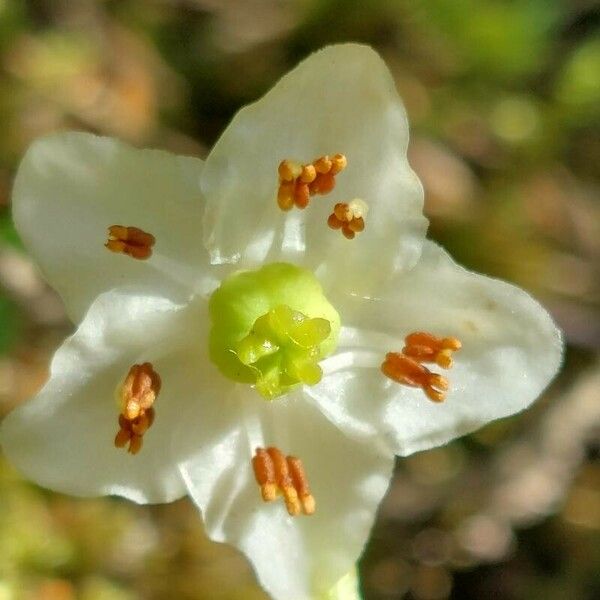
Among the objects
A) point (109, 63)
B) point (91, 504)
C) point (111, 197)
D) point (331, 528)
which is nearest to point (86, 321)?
point (111, 197)

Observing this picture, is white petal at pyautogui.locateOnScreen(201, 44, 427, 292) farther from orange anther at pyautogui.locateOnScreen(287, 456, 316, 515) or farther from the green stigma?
orange anther at pyautogui.locateOnScreen(287, 456, 316, 515)

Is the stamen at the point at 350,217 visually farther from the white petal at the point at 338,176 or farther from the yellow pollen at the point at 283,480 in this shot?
the yellow pollen at the point at 283,480

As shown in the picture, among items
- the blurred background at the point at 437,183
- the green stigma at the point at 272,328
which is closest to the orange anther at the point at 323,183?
the green stigma at the point at 272,328

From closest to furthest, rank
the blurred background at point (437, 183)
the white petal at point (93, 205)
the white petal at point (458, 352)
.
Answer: the white petal at point (93, 205) → the white petal at point (458, 352) → the blurred background at point (437, 183)

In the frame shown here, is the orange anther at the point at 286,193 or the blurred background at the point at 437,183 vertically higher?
the orange anther at the point at 286,193

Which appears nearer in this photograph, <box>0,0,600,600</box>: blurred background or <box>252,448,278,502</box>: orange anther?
<box>252,448,278,502</box>: orange anther

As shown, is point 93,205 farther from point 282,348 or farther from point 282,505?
point 282,505

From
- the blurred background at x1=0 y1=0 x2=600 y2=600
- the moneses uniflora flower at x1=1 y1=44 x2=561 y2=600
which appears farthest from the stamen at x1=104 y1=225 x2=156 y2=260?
the blurred background at x1=0 y1=0 x2=600 y2=600

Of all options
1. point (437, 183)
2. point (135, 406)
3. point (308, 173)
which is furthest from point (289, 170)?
point (437, 183)
